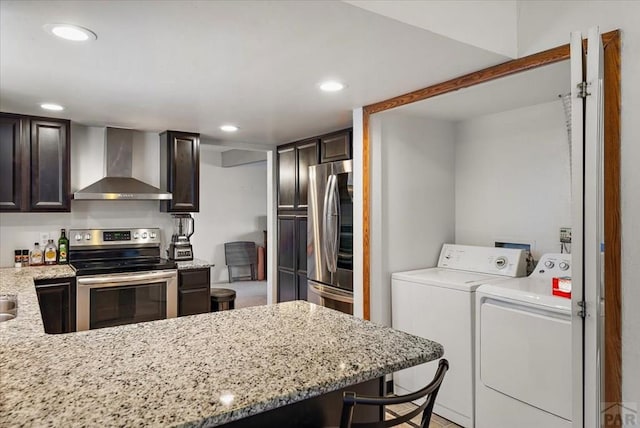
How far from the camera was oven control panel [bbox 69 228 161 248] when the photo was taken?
3838mm

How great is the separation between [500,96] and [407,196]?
977mm

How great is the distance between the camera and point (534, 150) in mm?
3049

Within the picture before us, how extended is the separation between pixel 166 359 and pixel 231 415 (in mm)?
415

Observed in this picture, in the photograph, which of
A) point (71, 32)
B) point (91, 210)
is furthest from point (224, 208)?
point (71, 32)

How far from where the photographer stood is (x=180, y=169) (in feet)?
13.4

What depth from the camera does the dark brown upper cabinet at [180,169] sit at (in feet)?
13.3

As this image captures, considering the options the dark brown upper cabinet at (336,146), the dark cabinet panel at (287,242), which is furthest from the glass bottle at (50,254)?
the dark brown upper cabinet at (336,146)

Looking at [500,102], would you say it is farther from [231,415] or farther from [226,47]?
[231,415]

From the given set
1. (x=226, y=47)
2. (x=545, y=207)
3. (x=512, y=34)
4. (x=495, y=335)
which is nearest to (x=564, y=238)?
(x=545, y=207)

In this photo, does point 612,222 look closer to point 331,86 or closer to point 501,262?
point 501,262

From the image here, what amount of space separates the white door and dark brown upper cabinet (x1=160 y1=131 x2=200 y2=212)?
341 centimetres

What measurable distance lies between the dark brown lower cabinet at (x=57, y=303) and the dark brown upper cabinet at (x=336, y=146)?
2.45 m

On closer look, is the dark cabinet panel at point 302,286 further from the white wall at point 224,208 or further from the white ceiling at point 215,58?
the white wall at point 224,208

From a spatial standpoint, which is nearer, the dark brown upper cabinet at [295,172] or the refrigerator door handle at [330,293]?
the refrigerator door handle at [330,293]
